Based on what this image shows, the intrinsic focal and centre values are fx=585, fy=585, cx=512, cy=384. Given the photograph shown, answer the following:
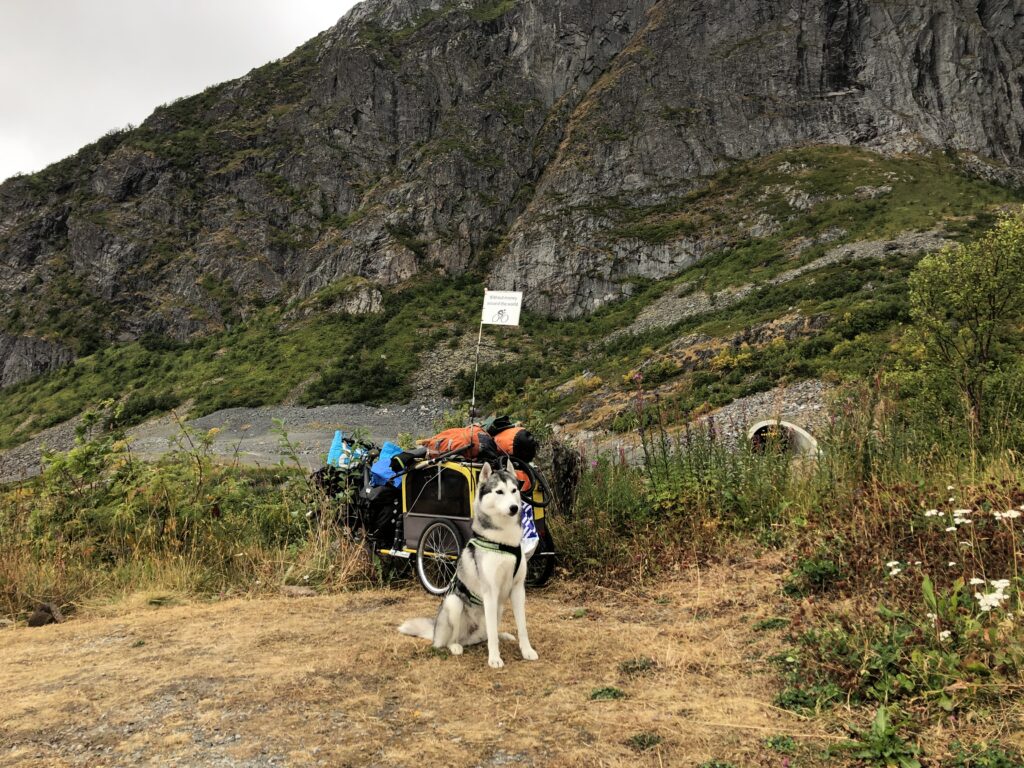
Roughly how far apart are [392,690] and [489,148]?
66400mm

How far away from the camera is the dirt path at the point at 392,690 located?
7.18 feet

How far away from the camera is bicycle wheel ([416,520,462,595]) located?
4750mm

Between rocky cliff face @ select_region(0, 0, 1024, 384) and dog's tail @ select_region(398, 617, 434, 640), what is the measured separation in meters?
46.7

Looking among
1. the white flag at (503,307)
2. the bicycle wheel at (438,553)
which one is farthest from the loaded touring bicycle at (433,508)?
the white flag at (503,307)

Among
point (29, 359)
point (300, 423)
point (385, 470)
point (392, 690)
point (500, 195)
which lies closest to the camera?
point (392, 690)

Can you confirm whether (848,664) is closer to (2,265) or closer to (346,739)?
(346,739)

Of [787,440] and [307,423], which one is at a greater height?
[787,440]

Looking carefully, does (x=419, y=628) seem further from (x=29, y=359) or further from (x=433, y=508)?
(x=29, y=359)

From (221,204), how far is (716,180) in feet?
175

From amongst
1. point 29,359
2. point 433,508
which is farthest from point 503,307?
point 29,359

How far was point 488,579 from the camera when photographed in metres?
3.30

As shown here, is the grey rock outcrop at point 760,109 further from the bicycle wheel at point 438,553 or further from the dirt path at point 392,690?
the dirt path at point 392,690

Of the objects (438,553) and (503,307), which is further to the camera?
(503,307)

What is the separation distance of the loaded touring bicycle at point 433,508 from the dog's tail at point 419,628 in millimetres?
963
